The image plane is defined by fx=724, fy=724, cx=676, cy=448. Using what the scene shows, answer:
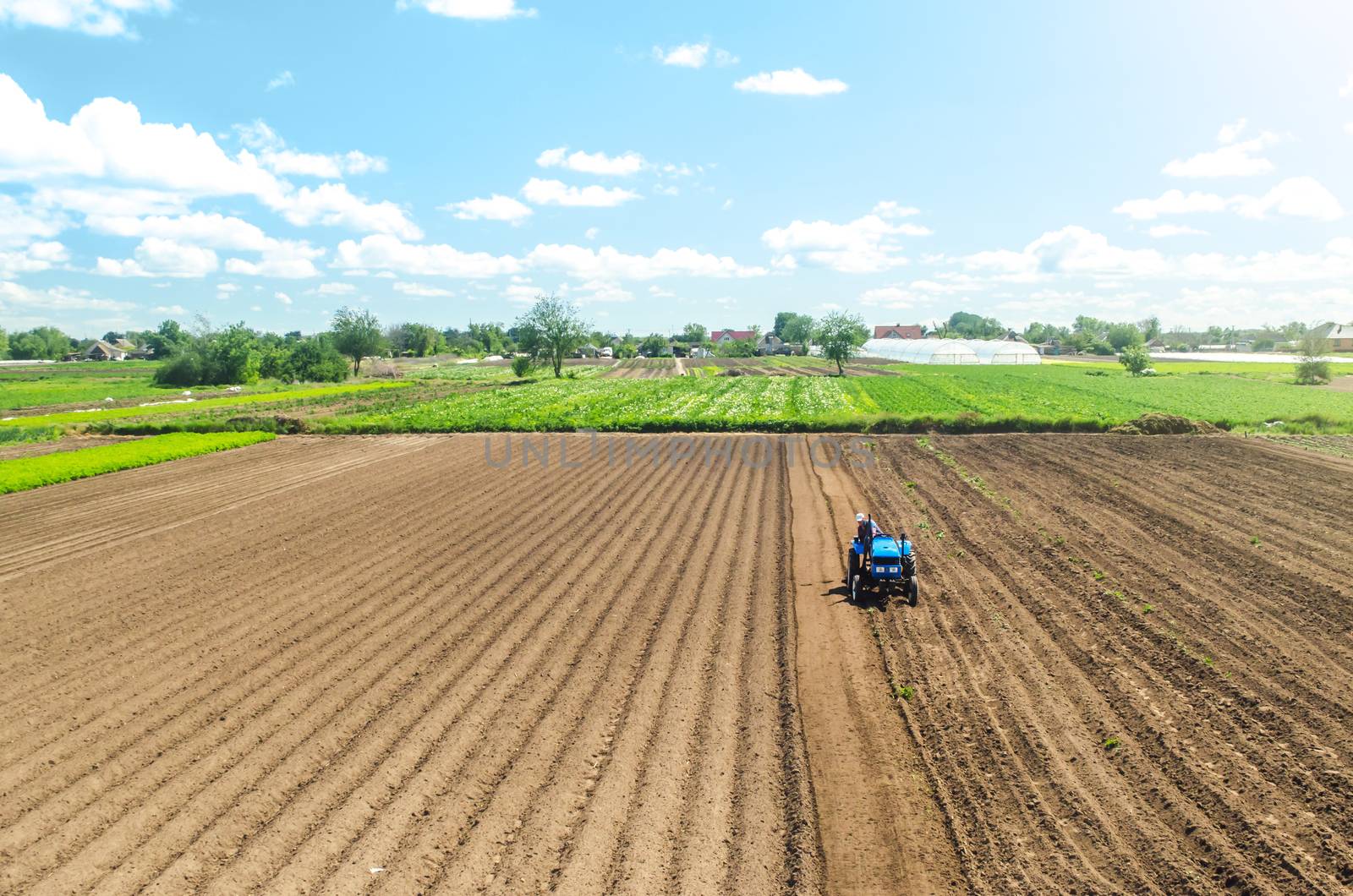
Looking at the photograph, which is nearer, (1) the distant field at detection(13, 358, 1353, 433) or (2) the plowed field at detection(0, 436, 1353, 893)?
(2) the plowed field at detection(0, 436, 1353, 893)

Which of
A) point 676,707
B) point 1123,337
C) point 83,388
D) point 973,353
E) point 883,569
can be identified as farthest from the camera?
point 1123,337

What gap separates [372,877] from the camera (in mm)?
6480

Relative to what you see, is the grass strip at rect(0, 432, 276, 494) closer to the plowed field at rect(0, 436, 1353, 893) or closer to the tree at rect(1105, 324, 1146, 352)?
the plowed field at rect(0, 436, 1353, 893)

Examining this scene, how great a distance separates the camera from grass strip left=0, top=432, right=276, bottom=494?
25281mm

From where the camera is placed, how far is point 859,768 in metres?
8.24

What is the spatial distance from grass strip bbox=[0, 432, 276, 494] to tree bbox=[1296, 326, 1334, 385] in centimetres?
8119

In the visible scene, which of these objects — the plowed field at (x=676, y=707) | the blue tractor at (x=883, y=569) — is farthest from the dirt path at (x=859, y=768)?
the blue tractor at (x=883, y=569)

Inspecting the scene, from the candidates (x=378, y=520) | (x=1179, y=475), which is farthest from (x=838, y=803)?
(x=1179, y=475)

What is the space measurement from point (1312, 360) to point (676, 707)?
271 ft

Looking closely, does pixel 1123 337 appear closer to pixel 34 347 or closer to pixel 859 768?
pixel 859 768

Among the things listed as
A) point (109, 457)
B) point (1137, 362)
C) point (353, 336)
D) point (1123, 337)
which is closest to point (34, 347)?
point (353, 336)

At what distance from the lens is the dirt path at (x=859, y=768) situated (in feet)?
21.8

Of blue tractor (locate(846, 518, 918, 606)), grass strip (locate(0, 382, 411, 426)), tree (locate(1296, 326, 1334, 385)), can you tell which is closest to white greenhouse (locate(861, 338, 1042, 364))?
tree (locate(1296, 326, 1334, 385))

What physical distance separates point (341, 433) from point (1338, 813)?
1571 inches
